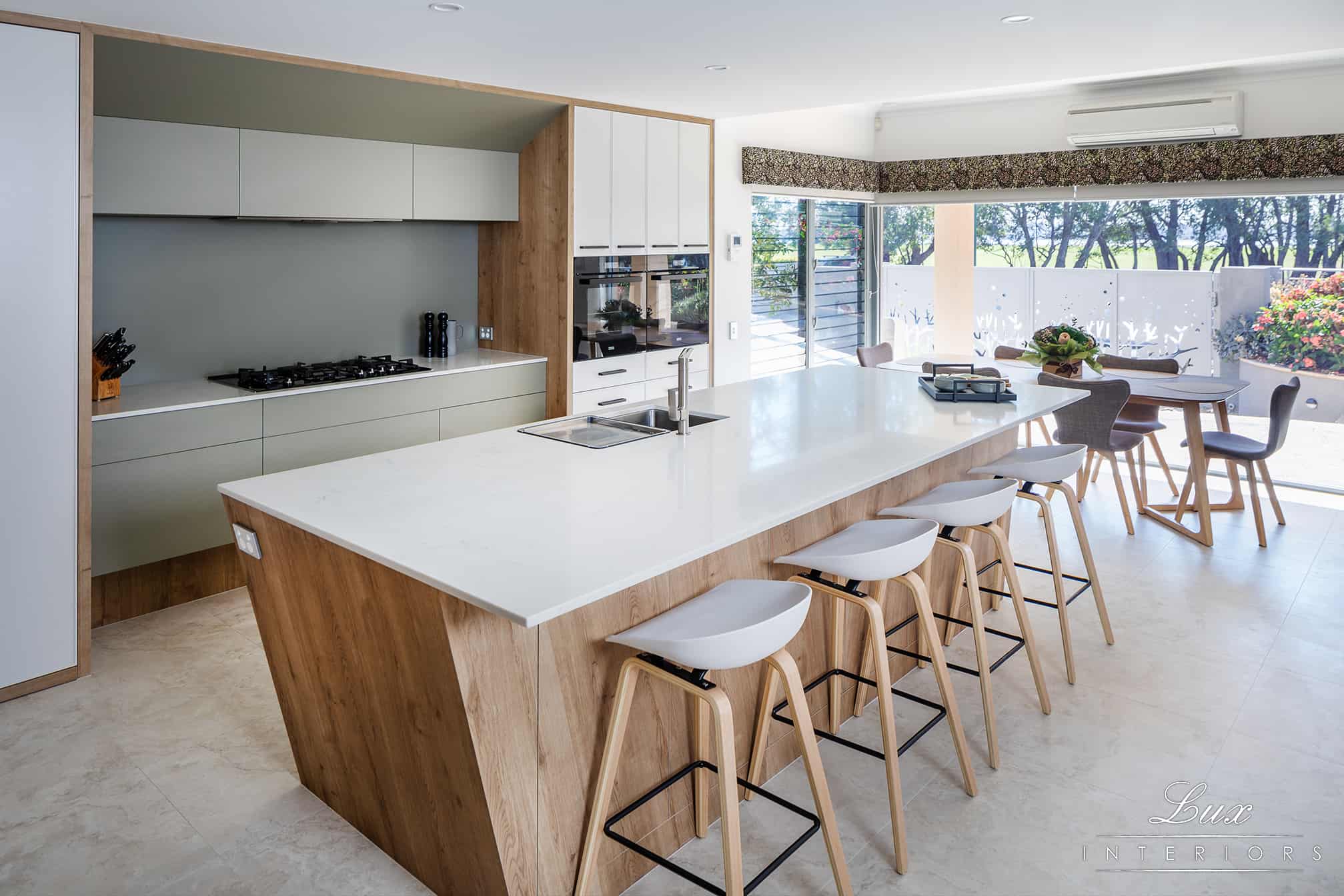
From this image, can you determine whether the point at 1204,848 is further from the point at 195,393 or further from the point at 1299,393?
the point at 1299,393

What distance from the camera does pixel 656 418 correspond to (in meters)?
3.54

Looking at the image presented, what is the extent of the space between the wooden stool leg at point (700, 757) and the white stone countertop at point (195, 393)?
8.64ft

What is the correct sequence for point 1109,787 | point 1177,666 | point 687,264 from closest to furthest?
point 1109,787, point 1177,666, point 687,264

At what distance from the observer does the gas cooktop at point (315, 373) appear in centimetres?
432

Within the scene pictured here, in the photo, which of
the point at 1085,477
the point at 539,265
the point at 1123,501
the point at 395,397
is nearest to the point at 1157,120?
the point at 1085,477

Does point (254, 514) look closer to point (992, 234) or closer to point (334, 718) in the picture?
point (334, 718)

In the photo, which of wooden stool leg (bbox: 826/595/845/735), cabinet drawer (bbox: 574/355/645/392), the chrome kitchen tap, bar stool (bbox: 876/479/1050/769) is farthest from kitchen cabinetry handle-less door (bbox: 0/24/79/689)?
bar stool (bbox: 876/479/1050/769)

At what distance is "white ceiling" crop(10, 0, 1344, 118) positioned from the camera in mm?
3162

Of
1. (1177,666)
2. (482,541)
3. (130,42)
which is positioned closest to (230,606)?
(130,42)

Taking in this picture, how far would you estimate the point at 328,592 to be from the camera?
234 cm

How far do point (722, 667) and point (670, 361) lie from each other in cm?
412

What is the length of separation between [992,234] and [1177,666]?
4544 mm

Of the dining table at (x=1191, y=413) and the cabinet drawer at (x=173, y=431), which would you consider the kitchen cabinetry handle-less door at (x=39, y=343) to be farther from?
the dining table at (x=1191, y=413)

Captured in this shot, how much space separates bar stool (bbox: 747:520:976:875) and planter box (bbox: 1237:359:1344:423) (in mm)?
4585
